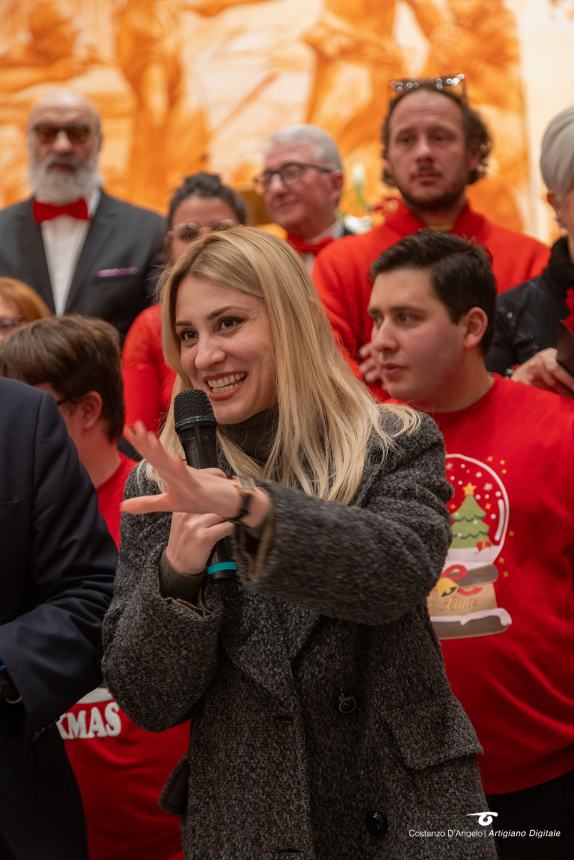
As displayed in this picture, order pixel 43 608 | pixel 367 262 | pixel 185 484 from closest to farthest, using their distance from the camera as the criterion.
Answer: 1. pixel 185 484
2. pixel 43 608
3. pixel 367 262

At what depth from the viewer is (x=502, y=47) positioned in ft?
26.6

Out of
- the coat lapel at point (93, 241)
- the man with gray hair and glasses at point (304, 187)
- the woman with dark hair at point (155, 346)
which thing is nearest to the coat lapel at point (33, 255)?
the coat lapel at point (93, 241)

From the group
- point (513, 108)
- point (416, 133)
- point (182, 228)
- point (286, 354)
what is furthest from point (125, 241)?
point (513, 108)

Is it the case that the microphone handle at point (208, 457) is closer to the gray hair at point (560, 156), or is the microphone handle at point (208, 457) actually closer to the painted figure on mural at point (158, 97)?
the gray hair at point (560, 156)

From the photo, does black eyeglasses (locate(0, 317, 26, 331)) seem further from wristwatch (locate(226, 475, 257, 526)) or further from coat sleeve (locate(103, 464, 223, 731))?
wristwatch (locate(226, 475, 257, 526))

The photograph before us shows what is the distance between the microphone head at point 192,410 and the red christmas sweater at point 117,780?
3.46 feet

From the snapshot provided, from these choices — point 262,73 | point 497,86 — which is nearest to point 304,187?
point 497,86

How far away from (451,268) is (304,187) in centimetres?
173

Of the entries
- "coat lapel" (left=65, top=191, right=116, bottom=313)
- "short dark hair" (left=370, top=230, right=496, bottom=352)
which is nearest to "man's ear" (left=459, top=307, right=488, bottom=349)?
"short dark hair" (left=370, top=230, right=496, bottom=352)

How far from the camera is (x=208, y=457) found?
1.83 metres

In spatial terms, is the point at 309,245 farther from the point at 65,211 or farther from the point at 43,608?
the point at 43,608

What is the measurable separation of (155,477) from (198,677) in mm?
352

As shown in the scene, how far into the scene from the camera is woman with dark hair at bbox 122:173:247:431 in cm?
398

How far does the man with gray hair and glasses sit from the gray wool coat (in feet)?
9.23
